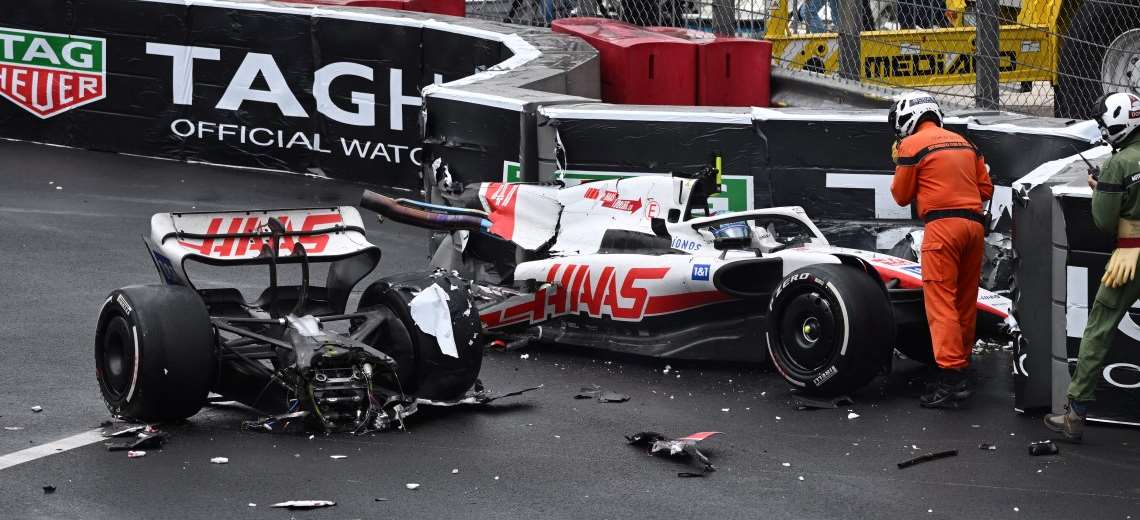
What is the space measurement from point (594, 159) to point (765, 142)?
1.21m

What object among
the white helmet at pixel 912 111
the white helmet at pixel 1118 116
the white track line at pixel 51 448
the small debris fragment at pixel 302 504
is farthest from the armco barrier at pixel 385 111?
the small debris fragment at pixel 302 504

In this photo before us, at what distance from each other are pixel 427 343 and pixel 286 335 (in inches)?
27.4

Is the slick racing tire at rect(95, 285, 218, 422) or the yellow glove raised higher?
the yellow glove

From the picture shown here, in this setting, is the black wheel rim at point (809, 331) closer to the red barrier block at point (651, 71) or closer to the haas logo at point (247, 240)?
the haas logo at point (247, 240)

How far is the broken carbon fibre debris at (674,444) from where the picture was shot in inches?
292

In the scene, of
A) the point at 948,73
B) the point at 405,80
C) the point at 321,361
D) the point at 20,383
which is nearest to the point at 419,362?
the point at 321,361

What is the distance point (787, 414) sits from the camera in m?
8.40

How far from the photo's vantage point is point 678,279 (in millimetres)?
9328

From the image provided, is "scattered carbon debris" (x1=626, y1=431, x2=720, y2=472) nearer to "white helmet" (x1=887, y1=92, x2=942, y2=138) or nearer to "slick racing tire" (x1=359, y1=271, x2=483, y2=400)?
"slick racing tire" (x1=359, y1=271, x2=483, y2=400)

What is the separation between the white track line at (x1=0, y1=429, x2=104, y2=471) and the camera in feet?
24.0

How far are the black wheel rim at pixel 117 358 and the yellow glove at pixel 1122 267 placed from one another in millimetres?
4538

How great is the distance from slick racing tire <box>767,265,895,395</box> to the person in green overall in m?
1.03

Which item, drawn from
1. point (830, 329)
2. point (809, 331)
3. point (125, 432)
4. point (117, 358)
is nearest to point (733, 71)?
point (809, 331)

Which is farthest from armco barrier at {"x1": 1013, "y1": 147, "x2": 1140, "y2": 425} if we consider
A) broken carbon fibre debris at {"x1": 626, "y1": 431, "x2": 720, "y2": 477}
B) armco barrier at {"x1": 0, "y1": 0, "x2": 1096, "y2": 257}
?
armco barrier at {"x1": 0, "y1": 0, "x2": 1096, "y2": 257}
